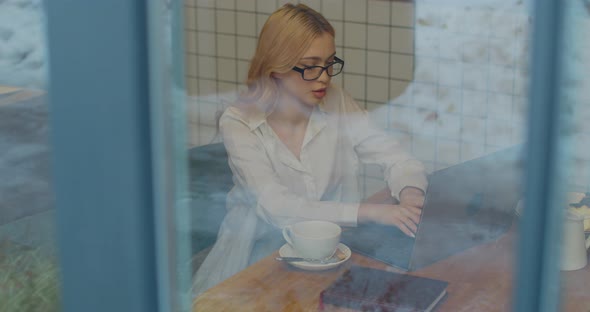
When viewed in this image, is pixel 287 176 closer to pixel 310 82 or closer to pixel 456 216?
pixel 310 82

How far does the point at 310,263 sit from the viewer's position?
1.57 meters

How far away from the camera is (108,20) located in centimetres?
152

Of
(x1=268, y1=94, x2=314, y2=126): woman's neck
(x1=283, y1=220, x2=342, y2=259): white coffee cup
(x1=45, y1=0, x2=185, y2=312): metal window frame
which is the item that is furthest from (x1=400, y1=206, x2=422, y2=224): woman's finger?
(x1=45, y1=0, x2=185, y2=312): metal window frame

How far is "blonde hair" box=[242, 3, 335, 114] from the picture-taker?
4.84 feet

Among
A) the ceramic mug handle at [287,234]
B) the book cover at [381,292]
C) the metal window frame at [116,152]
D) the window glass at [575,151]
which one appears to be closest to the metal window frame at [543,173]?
the window glass at [575,151]

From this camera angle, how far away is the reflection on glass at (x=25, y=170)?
5.54 ft

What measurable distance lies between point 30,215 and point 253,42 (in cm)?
61

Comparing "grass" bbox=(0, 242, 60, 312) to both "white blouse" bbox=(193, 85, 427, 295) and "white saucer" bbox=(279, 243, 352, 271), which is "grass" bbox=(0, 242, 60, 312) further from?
"white saucer" bbox=(279, 243, 352, 271)

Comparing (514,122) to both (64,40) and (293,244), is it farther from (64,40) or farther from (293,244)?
(64,40)

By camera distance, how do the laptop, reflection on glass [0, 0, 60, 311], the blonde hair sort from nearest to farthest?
the laptop < the blonde hair < reflection on glass [0, 0, 60, 311]

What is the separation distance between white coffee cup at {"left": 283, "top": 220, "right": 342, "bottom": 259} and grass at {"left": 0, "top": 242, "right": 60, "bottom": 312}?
507 mm

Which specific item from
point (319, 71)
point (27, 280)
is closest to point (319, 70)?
point (319, 71)

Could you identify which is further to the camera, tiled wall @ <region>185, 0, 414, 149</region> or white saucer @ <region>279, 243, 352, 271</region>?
white saucer @ <region>279, 243, 352, 271</region>

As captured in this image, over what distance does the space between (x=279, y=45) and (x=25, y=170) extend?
603mm
